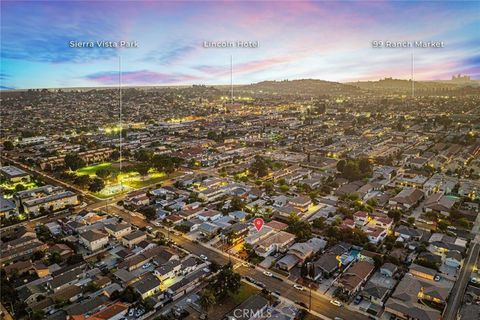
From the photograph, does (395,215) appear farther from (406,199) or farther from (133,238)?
(133,238)

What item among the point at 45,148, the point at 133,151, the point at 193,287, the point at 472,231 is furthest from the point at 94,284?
the point at 45,148

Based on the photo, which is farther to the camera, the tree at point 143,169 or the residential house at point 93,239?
the tree at point 143,169

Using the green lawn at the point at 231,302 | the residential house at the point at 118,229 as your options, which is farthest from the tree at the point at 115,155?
the green lawn at the point at 231,302

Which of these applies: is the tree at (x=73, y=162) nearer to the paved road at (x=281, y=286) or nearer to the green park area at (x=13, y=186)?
the green park area at (x=13, y=186)

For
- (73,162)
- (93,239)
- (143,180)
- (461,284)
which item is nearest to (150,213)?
(93,239)

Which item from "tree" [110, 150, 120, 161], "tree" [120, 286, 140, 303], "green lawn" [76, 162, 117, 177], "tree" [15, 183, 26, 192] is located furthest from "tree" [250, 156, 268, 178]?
"tree" [15, 183, 26, 192]
